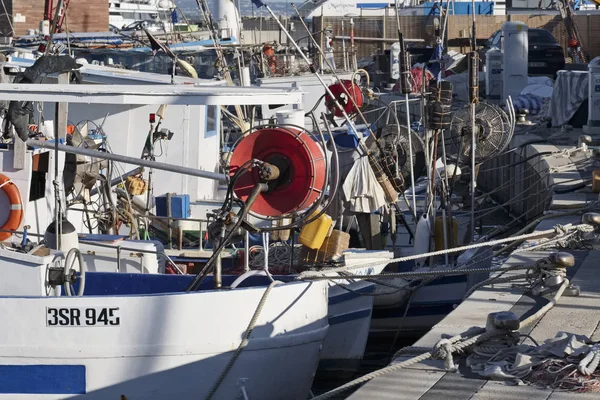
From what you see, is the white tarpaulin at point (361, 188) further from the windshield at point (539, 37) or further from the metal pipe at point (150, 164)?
the windshield at point (539, 37)

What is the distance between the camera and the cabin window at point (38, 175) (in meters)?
9.35

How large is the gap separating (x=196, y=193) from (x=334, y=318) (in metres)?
4.11

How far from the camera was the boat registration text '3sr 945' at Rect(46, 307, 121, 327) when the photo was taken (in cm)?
778

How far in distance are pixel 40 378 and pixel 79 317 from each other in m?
0.55

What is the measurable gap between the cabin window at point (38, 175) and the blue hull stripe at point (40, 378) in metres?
1.97

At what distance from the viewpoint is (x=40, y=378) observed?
7875 mm

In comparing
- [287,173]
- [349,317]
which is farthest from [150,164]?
[349,317]

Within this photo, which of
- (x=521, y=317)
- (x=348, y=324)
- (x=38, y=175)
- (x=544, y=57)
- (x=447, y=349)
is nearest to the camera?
(x=447, y=349)

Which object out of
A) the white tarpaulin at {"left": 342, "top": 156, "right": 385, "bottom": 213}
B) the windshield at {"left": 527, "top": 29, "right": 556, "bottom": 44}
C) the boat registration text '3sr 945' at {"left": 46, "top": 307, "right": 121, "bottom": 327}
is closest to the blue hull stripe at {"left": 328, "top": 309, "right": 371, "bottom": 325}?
the white tarpaulin at {"left": 342, "top": 156, "right": 385, "bottom": 213}

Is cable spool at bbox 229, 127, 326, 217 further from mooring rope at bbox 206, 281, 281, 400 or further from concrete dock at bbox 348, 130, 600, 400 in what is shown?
concrete dock at bbox 348, 130, 600, 400

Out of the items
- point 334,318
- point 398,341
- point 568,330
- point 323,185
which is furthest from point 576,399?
point 398,341

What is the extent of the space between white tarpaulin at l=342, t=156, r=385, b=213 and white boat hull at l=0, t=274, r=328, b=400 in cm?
323

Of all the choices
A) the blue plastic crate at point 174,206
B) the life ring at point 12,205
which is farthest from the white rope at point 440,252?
the blue plastic crate at point 174,206

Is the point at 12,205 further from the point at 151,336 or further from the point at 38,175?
the point at 151,336
